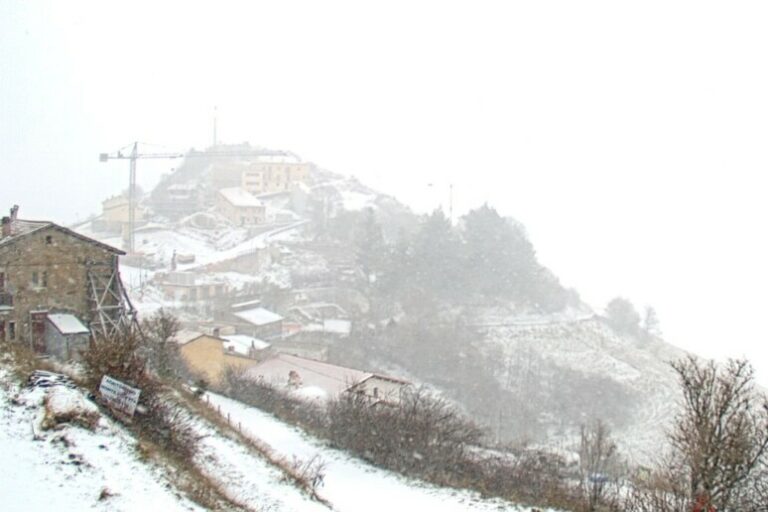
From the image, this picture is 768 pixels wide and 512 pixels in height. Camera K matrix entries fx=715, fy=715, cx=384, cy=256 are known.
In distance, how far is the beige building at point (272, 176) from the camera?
6781cm

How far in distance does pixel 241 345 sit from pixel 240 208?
26.9m

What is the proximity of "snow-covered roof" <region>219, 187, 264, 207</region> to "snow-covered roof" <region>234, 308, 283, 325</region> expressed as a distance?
18254 millimetres

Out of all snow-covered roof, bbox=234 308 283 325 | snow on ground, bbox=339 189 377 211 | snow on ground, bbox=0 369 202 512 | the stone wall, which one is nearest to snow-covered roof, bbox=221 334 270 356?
snow-covered roof, bbox=234 308 283 325

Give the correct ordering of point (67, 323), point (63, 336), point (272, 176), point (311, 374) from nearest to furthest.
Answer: point (63, 336) < point (67, 323) < point (311, 374) < point (272, 176)

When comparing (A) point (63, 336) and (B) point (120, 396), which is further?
(A) point (63, 336)

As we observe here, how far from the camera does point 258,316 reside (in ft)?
137

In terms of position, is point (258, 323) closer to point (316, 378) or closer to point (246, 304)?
point (246, 304)

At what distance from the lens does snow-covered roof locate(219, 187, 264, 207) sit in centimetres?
5931

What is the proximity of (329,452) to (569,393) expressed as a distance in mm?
25138

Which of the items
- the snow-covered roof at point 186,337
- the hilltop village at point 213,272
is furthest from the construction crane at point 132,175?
the snow-covered roof at point 186,337

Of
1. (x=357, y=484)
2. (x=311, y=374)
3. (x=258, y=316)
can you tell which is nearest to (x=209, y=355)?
(x=311, y=374)

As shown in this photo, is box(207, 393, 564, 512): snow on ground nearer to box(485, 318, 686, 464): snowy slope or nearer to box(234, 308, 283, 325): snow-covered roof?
box(485, 318, 686, 464): snowy slope

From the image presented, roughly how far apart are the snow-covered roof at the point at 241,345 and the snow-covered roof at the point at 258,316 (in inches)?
118

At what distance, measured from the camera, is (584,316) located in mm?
51938
